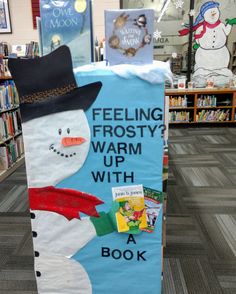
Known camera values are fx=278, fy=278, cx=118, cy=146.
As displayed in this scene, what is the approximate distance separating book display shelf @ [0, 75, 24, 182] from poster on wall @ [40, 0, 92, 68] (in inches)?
104

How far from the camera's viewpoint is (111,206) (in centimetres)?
129

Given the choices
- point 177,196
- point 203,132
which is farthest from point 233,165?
point 203,132

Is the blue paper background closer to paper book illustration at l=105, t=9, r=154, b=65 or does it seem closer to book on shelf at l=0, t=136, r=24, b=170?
paper book illustration at l=105, t=9, r=154, b=65

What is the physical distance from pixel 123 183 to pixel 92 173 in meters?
0.15

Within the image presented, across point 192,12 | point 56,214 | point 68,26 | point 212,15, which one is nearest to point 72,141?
point 56,214

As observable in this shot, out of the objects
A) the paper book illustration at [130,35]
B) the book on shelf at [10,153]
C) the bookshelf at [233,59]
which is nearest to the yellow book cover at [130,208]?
the paper book illustration at [130,35]

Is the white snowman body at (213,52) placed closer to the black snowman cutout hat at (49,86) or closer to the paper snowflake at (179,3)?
the paper snowflake at (179,3)

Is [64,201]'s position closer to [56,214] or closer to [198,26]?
[56,214]

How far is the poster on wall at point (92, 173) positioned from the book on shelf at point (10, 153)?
95.9 inches

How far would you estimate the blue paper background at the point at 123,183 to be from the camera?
1151 millimetres

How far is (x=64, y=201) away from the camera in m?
1.30

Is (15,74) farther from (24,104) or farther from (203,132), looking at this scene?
(203,132)

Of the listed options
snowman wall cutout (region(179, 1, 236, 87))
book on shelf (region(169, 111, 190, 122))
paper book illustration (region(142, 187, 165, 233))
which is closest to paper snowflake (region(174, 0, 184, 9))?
snowman wall cutout (region(179, 1, 236, 87))

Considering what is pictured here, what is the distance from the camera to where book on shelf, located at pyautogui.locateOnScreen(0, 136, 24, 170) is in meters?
3.57
